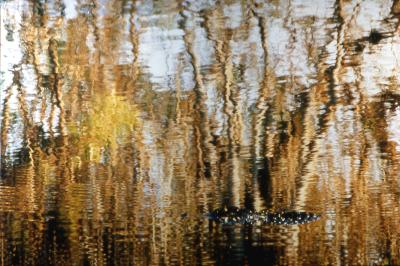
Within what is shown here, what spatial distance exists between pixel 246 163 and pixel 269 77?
82.6 inches

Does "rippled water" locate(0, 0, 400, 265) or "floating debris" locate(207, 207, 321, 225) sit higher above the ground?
"rippled water" locate(0, 0, 400, 265)

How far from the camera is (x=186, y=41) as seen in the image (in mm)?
8352

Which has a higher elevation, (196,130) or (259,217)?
(196,130)

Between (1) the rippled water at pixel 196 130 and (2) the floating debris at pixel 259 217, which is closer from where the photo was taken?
(1) the rippled water at pixel 196 130

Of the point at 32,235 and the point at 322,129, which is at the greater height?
the point at 322,129

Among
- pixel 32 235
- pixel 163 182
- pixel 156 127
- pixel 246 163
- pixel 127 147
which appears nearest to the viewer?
pixel 32 235

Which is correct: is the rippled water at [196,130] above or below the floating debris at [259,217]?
above

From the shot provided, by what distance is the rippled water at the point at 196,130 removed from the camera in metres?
3.77

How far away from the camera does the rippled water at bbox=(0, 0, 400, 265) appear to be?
149 inches

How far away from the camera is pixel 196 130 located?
20.7 feet

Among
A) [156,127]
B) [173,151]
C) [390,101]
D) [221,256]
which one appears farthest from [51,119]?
[221,256]

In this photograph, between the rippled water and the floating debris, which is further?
the floating debris

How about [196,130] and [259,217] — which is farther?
[196,130]

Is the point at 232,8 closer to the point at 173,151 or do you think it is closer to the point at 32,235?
the point at 173,151
